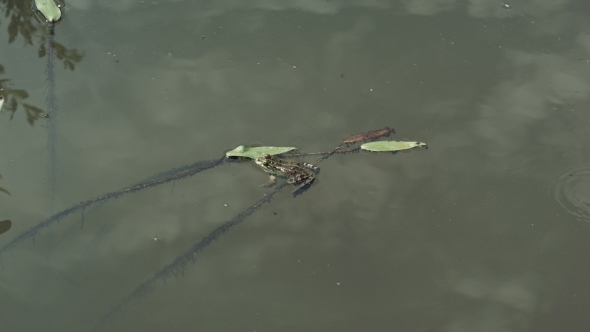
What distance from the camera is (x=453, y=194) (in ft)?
9.53

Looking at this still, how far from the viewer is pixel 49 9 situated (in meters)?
3.57

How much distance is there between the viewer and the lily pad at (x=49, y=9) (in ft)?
11.7

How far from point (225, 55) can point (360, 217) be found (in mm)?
1491

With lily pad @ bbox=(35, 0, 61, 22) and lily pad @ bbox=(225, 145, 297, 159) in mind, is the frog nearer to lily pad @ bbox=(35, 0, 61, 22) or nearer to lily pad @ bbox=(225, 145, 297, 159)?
lily pad @ bbox=(225, 145, 297, 159)

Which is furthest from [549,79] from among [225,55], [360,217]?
[225,55]

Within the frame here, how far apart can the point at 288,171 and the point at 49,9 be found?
85.8 inches

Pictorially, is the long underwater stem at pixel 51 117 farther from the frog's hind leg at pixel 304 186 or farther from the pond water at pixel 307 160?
the frog's hind leg at pixel 304 186

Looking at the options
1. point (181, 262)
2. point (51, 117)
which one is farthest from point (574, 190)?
point (51, 117)

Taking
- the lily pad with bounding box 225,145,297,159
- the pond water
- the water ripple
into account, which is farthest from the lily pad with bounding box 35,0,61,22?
the water ripple

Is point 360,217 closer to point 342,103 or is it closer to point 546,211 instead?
point 342,103

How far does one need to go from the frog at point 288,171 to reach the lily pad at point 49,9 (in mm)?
1917

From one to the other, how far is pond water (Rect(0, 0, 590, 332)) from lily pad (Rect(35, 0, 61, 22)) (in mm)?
69

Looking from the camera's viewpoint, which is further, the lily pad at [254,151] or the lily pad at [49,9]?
the lily pad at [49,9]

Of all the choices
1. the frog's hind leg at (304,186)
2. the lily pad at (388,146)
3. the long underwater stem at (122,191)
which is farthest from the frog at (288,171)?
the lily pad at (388,146)
